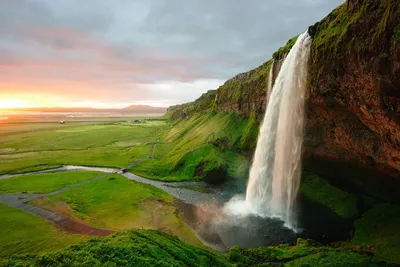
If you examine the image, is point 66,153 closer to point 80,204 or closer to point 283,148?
point 80,204

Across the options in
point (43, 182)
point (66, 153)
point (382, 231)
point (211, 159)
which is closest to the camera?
point (382, 231)

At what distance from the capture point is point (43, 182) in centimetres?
4794

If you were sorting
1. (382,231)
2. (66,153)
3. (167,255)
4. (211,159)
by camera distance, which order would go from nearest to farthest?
(167,255) → (382,231) → (211,159) → (66,153)

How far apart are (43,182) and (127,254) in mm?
42521

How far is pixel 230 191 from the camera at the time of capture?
141 feet

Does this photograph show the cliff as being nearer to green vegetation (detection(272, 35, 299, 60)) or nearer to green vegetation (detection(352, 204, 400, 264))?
green vegetation (detection(352, 204, 400, 264))

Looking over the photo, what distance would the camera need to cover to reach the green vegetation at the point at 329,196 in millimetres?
31608

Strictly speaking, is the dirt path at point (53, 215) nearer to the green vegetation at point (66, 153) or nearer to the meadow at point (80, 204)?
the meadow at point (80, 204)

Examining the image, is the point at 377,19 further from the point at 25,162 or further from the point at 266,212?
the point at 25,162

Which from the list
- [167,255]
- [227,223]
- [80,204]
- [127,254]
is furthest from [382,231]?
A: [80,204]

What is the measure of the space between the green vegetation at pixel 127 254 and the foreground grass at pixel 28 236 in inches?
463

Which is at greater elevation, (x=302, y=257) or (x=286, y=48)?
(x=286, y=48)

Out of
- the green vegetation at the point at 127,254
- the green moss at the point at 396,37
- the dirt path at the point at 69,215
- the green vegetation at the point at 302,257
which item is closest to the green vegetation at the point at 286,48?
the green moss at the point at 396,37

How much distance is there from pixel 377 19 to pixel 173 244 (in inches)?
936
